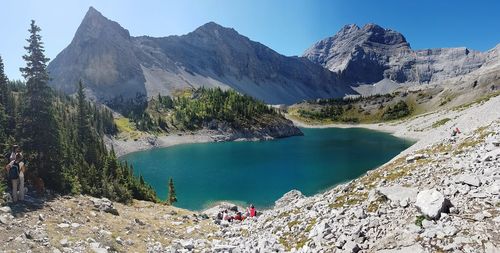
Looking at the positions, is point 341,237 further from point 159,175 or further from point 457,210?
point 159,175

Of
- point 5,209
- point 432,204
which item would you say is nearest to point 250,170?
point 5,209

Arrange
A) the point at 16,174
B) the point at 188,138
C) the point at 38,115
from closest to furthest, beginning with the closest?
the point at 16,174, the point at 38,115, the point at 188,138

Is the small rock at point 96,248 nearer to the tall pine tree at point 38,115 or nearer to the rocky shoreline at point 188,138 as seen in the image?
the tall pine tree at point 38,115

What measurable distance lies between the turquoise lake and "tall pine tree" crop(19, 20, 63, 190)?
33.8m

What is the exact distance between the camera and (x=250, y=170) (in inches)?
4023

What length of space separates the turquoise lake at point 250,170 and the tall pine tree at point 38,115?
33.8m

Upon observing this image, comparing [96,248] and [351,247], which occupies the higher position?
[351,247]

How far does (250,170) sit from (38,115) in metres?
70.6

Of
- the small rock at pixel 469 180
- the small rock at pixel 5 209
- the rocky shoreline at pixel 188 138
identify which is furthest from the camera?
the rocky shoreline at pixel 188 138

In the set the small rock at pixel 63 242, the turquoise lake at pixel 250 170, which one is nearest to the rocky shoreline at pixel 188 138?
the turquoise lake at pixel 250 170

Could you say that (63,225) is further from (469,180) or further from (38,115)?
(469,180)

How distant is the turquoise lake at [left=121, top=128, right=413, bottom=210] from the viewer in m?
74.4

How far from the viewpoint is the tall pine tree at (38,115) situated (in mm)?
34156

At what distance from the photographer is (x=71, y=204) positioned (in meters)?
29.4
